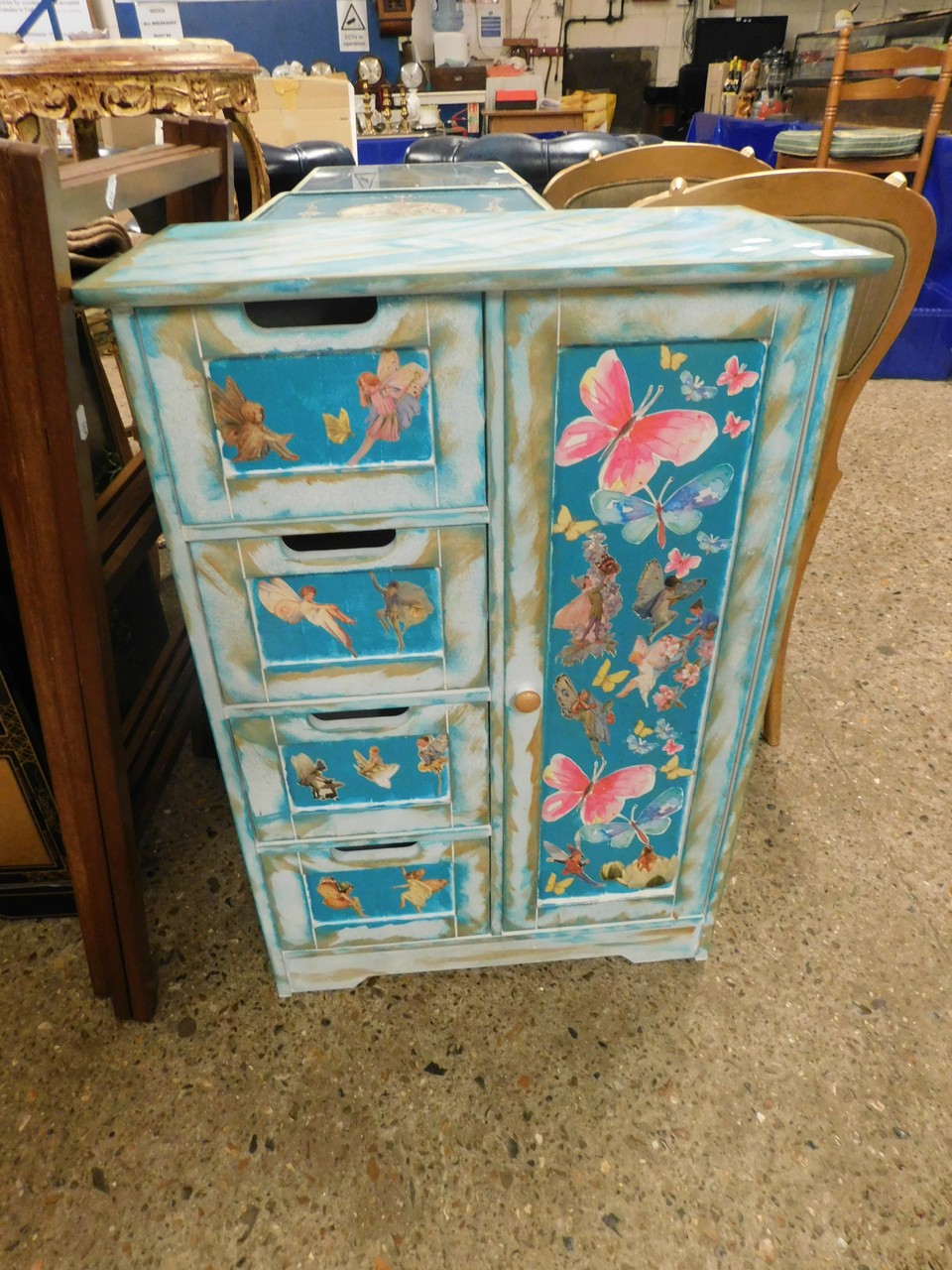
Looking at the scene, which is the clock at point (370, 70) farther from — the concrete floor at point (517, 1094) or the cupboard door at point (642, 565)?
the cupboard door at point (642, 565)

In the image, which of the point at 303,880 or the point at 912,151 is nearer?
the point at 303,880

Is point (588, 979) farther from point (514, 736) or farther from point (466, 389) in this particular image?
point (466, 389)

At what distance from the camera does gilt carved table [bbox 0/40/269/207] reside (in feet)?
6.22

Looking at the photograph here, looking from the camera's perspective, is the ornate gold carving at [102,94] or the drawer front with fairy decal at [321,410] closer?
the drawer front with fairy decal at [321,410]

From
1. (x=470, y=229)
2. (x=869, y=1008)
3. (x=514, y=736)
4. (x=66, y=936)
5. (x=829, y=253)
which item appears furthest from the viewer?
(x=66, y=936)

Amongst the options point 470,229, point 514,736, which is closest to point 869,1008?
point 514,736

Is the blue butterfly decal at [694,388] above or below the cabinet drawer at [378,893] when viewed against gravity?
above

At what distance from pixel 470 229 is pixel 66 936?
3.70 ft

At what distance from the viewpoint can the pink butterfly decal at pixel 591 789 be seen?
3.29 feet

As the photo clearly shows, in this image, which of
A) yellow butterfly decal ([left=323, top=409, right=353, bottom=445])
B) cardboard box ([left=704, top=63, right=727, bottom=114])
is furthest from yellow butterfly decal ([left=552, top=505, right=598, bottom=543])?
cardboard box ([left=704, top=63, right=727, bottom=114])

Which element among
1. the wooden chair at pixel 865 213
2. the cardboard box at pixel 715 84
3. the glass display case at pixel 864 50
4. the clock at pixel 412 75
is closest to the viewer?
the wooden chair at pixel 865 213

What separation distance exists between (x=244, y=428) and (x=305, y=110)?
5266 mm

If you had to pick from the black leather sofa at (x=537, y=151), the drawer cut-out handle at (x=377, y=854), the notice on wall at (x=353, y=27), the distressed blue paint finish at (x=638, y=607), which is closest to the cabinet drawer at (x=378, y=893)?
the drawer cut-out handle at (x=377, y=854)

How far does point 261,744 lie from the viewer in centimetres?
93
